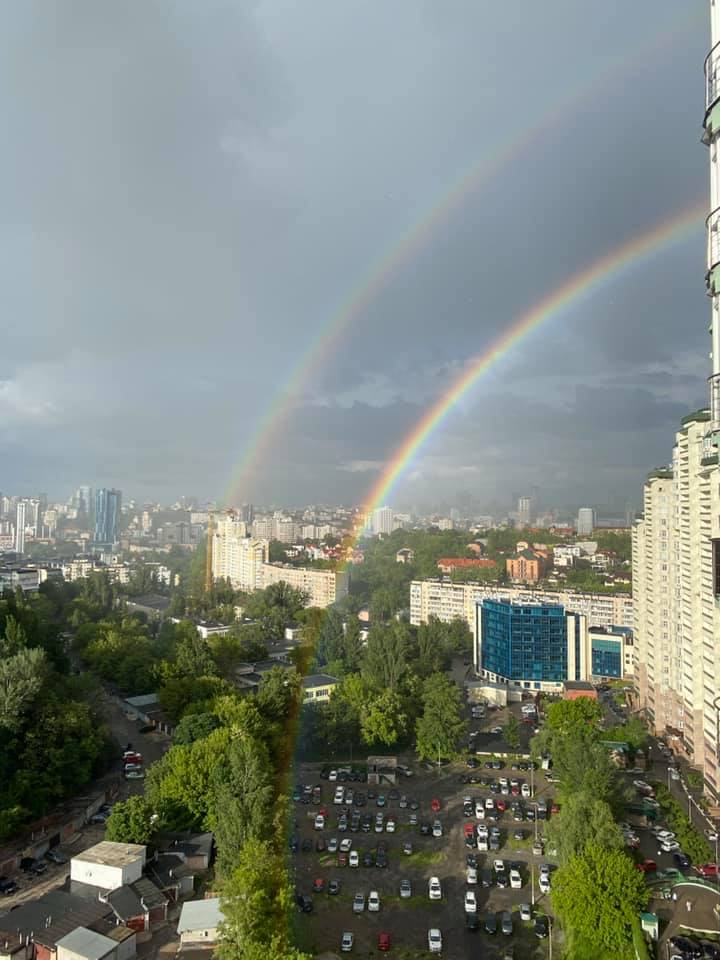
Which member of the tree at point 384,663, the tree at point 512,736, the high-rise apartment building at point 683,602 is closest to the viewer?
the high-rise apartment building at point 683,602

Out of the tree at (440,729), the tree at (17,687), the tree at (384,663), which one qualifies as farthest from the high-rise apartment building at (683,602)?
the tree at (17,687)

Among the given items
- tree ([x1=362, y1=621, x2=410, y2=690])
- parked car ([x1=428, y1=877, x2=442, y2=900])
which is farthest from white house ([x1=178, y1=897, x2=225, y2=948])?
tree ([x1=362, y1=621, x2=410, y2=690])

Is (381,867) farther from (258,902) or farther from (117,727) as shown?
(117,727)

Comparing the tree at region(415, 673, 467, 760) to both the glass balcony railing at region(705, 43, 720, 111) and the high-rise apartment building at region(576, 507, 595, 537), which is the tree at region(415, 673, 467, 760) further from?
the high-rise apartment building at region(576, 507, 595, 537)

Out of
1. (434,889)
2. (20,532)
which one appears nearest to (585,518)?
(20,532)

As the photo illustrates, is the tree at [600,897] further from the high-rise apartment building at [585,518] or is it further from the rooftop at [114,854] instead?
the high-rise apartment building at [585,518]

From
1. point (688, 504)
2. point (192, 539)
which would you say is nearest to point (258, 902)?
point (688, 504)
